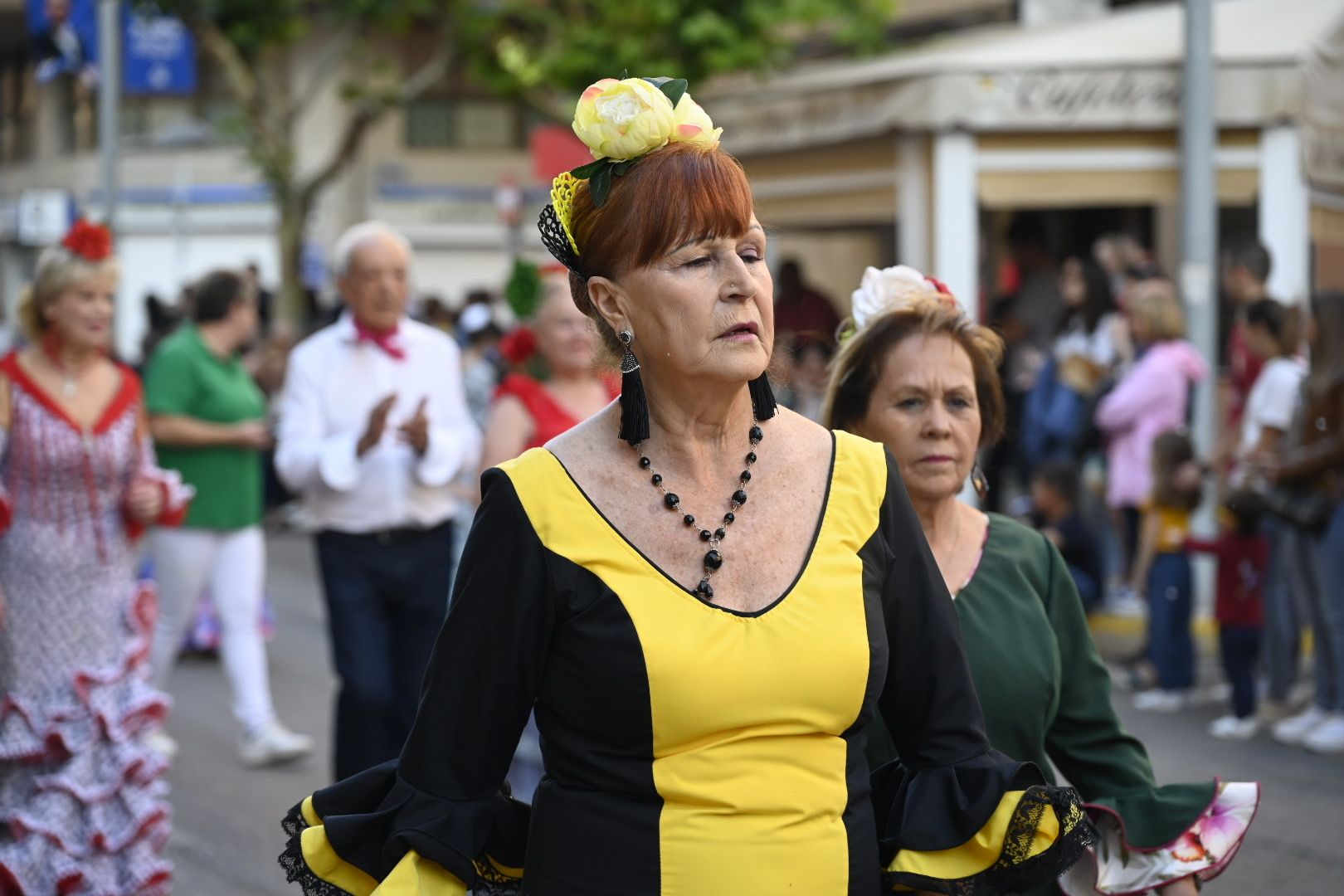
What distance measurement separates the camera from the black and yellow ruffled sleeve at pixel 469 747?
2.71 meters

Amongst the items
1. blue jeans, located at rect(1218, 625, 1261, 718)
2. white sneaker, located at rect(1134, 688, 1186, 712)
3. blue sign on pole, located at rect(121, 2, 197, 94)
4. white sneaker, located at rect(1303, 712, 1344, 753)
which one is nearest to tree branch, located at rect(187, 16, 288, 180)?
blue sign on pole, located at rect(121, 2, 197, 94)

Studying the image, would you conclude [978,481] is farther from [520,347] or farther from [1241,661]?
[1241,661]

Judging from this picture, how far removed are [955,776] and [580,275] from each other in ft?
3.12

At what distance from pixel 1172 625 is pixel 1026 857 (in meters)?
6.45

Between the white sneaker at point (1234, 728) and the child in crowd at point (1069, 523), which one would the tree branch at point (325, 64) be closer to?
the child in crowd at point (1069, 523)

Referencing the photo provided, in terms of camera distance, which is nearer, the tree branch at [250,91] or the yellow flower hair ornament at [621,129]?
the yellow flower hair ornament at [621,129]

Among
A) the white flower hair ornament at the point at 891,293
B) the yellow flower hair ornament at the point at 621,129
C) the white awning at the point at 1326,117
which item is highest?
the white awning at the point at 1326,117

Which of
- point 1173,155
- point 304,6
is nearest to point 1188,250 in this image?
point 1173,155

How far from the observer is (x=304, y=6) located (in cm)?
3241

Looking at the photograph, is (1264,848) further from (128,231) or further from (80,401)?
(128,231)

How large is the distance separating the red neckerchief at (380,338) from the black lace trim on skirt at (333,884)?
401cm

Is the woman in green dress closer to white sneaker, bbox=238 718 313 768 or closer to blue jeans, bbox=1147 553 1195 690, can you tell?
white sneaker, bbox=238 718 313 768

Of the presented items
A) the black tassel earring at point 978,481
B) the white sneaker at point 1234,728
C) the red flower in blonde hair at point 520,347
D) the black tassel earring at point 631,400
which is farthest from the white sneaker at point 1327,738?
the black tassel earring at point 631,400

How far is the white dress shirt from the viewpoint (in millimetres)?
6586
